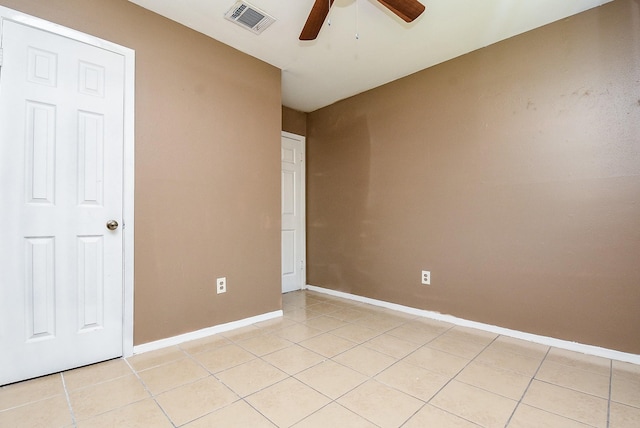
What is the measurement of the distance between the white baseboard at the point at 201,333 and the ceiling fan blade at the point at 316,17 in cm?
231

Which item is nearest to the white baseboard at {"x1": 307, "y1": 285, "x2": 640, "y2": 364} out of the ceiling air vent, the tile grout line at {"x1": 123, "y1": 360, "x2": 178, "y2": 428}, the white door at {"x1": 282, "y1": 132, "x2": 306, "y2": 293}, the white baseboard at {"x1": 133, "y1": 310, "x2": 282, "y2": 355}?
the white door at {"x1": 282, "y1": 132, "x2": 306, "y2": 293}

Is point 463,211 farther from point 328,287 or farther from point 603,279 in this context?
point 328,287

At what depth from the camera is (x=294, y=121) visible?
4078 mm

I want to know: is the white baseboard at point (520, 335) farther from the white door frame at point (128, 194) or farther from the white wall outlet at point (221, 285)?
the white door frame at point (128, 194)

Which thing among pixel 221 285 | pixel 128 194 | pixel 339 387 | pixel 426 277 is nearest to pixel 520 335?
pixel 426 277

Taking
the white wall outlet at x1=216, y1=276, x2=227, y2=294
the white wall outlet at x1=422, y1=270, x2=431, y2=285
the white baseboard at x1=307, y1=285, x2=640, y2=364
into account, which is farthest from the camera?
the white wall outlet at x1=422, y1=270, x2=431, y2=285

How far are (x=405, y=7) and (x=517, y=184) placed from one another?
161cm

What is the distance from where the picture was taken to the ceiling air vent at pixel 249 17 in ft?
6.94

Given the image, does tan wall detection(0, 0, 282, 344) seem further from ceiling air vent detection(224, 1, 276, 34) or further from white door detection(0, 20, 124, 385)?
ceiling air vent detection(224, 1, 276, 34)

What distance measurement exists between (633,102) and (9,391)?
13.5 ft

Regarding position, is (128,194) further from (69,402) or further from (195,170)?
(69,402)

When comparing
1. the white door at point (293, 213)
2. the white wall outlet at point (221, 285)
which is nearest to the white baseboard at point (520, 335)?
the white door at point (293, 213)

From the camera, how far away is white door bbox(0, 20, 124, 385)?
1704 millimetres

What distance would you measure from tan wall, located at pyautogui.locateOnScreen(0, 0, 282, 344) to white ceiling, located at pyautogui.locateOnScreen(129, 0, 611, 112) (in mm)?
208
